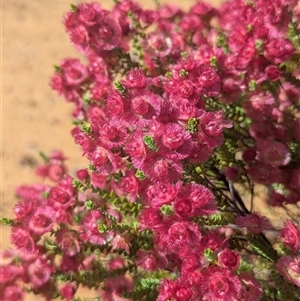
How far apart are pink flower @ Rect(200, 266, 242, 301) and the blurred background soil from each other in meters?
1.51

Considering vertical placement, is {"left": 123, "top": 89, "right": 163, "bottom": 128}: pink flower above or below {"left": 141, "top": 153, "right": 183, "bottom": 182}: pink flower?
above

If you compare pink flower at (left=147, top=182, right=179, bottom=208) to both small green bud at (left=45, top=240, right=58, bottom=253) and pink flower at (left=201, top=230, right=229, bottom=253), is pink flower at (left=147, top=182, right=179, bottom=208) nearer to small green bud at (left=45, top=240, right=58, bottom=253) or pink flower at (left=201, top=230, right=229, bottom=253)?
pink flower at (left=201, top=230, right=229, bottom=253)

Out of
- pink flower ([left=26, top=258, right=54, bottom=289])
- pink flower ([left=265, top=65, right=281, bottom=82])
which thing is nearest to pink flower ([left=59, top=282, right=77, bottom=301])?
pink flower ([left=26, top=258, right=54, bottom=289])

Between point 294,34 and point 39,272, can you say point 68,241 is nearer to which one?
point 39,272

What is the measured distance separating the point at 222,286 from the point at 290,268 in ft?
0.57

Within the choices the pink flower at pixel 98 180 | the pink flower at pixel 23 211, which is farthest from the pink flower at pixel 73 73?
the pink flower at pixel 23 211

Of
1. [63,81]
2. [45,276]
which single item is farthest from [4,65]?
[45,276]

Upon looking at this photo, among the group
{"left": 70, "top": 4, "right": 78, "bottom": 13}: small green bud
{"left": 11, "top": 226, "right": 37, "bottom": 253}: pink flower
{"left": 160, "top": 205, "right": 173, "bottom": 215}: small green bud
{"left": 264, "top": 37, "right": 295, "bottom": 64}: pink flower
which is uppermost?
{"left": 70, "top": 4, "right": 78, "bottom": 13}: small green bud

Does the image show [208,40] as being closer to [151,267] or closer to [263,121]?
[263,121]

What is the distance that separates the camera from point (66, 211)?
1307 mm

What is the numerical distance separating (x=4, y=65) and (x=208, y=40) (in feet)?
8.44

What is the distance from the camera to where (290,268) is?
1042 mm

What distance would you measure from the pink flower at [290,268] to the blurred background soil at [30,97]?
1.38 m

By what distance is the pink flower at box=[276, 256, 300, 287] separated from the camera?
1.03 metres
